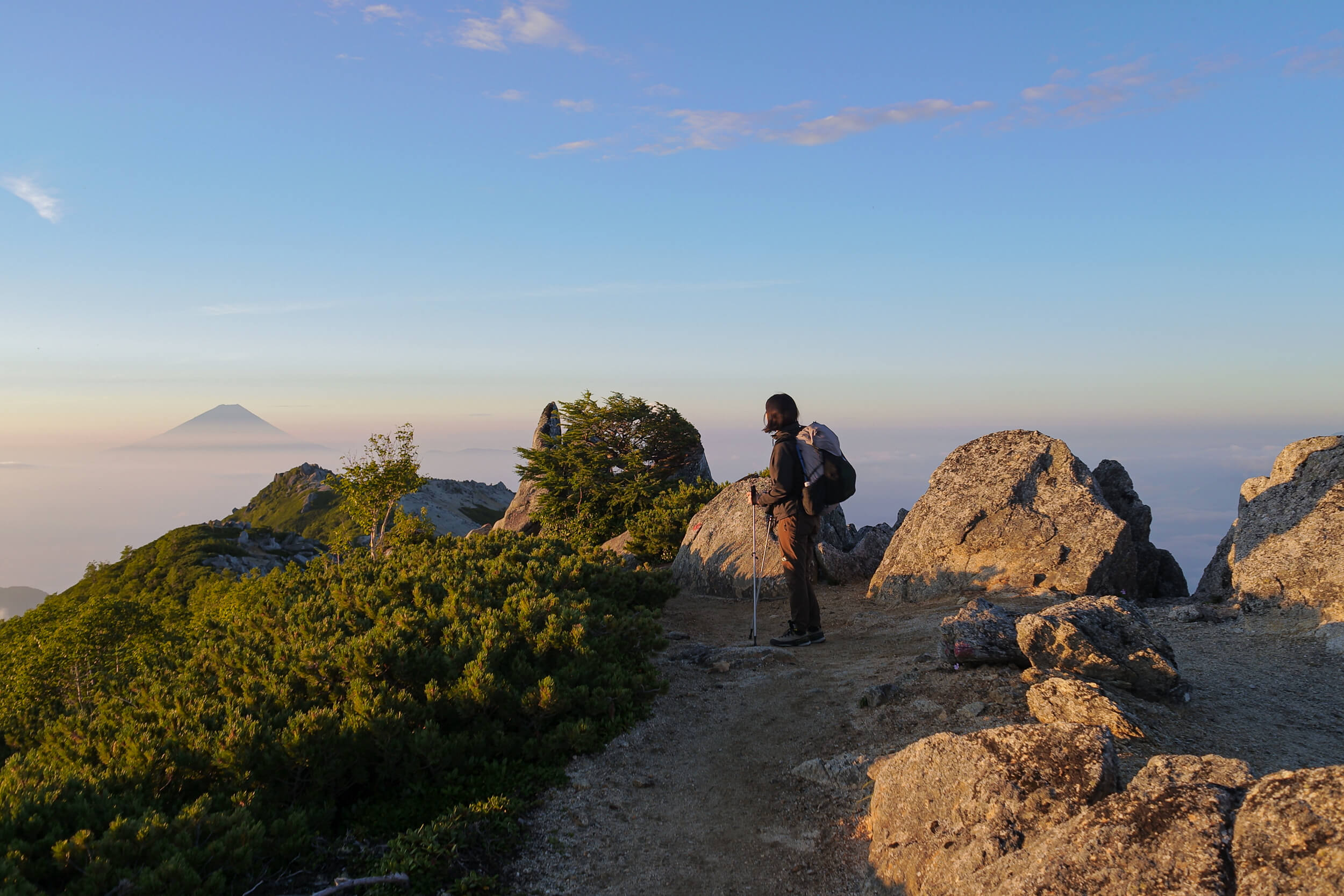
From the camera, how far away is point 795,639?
1195 cm

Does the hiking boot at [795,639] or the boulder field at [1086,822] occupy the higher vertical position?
the boulder field at [1086,822]

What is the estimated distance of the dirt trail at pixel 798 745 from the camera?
19.7 ft

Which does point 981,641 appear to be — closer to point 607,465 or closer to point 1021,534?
point 1021,534

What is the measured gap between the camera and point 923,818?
554cm

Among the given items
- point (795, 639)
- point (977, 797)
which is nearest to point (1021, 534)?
point (795, 639)

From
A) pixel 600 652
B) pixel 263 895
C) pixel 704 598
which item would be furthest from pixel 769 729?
pixel 704 598

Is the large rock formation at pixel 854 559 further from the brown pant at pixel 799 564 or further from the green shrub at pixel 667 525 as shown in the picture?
the brown pant at pixel 799 564

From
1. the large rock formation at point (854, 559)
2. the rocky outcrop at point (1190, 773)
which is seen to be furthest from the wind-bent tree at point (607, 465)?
the rocky outcrop at point (1190, 773)

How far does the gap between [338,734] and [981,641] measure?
270 inches

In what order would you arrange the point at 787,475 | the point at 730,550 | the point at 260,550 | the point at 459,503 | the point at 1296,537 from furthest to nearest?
1. the point at 459,503
2. the point at 260,550
3. the point at 730,550
4. the point at 787,475
5. the point at 1296,537

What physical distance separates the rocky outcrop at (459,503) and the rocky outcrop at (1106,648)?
42207 mm

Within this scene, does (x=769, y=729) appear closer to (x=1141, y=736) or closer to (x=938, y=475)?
(x=1141, y=736)

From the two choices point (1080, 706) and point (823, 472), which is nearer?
point (1080, 706)

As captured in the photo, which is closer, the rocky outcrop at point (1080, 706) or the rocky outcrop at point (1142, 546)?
the rocky outcrop at point (1080, 706)
